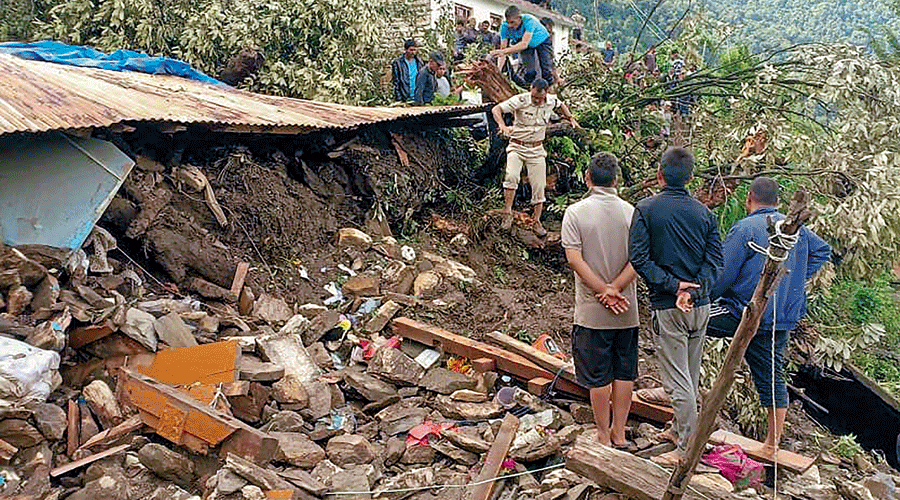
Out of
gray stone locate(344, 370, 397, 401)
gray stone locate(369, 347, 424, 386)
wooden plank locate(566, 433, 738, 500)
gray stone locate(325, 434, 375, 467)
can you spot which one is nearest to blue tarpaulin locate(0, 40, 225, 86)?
gray stone locate(369, 347, 424, 386)

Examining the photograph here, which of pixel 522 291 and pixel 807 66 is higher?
pixel 807 66

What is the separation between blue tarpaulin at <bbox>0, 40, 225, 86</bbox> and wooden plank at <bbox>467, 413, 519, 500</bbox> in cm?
602

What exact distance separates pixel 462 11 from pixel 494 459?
16753 millimetres

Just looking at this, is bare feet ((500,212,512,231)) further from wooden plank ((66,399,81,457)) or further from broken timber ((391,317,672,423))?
wooden plank ((66,399,81,457))

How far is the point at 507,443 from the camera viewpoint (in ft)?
13.2

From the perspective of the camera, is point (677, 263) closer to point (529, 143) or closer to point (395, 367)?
point (395, 367)

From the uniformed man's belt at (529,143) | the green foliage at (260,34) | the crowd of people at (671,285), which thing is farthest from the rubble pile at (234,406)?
the green foliage at (260,34)

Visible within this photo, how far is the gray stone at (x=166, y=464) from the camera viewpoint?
3.95 meters

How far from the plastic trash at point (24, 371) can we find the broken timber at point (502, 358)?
2636 mm

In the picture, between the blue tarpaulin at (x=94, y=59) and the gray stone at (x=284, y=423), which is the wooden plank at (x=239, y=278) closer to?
the gray stone at (x=284, y=423)

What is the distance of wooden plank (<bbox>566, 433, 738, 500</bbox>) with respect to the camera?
284cm

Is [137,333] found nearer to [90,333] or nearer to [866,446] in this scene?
[90,333]

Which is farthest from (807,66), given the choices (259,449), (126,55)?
(126,55)

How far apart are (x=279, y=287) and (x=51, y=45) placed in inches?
172
